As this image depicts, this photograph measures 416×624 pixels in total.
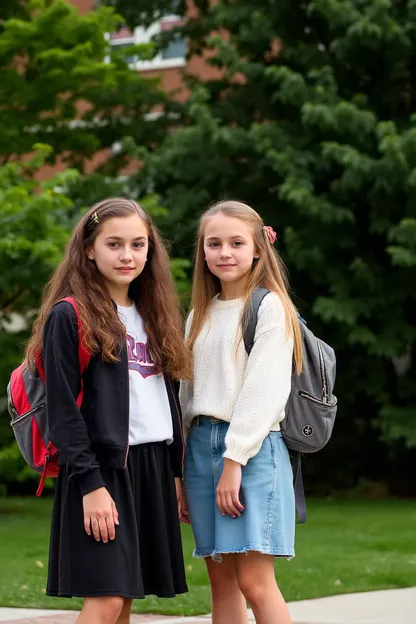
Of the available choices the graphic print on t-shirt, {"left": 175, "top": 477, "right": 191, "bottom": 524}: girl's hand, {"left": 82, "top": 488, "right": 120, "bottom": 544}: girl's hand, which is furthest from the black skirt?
the graphic print on t-shirt

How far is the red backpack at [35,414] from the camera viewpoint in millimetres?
4207

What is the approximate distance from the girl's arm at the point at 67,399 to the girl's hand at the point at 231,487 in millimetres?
464

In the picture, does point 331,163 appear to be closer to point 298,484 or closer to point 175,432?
point 298,484

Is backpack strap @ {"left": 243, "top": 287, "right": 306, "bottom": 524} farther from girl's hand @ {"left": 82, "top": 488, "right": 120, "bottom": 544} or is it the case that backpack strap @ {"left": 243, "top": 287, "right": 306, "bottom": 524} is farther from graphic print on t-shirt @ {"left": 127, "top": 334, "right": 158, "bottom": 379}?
girl's hand @ {"left": 82, "top": 488, "right": 120, "bottom": 544}

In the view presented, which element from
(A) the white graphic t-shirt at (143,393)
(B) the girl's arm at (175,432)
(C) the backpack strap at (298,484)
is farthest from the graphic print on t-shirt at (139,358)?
(C) the backpack strap at (298,484)

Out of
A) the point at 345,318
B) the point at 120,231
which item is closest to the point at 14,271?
the point at 345,318

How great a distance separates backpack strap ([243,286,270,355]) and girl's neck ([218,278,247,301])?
0.12m

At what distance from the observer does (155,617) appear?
645cm

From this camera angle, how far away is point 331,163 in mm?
14281

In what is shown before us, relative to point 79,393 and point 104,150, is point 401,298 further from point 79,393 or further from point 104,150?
point 79,393

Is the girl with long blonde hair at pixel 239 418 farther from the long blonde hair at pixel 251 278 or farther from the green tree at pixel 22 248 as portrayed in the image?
the green tree at pixel 22 248

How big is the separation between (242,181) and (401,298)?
2577 millimetres

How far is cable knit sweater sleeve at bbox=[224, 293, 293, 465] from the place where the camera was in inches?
168

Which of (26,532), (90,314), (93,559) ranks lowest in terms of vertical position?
(26,532)
